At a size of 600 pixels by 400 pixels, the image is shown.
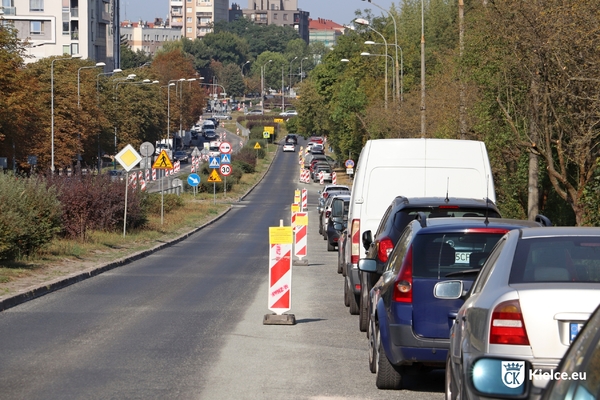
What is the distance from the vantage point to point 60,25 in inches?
4653

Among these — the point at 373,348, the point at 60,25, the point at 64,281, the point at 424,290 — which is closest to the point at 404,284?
the point at 424,290

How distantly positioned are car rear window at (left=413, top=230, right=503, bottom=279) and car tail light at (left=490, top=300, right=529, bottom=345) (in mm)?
3447

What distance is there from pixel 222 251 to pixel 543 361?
25.6m

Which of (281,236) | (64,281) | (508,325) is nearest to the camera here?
(508,325)

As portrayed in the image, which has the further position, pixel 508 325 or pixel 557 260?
pixel 557 260

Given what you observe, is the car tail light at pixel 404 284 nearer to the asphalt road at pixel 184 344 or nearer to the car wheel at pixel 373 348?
the car wheel at pixel 373 348

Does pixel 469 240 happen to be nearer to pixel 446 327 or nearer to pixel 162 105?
pixel 446 327

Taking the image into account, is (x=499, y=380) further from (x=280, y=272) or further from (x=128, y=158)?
(x=128, y=158)

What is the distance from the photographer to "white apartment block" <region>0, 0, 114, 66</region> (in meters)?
115

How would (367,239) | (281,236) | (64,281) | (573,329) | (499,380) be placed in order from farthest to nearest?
(64,281)
(281,236)
(367,239)
(573,329)
(499,380)

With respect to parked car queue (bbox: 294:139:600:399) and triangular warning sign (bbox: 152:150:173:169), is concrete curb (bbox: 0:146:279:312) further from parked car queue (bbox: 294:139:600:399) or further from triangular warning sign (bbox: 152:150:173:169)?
triangular warning sign (bbox: 152:150:173:169)

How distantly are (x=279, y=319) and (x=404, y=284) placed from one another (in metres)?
4.85

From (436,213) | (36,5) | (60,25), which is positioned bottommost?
(436,213)

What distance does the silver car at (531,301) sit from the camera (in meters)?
5.02
